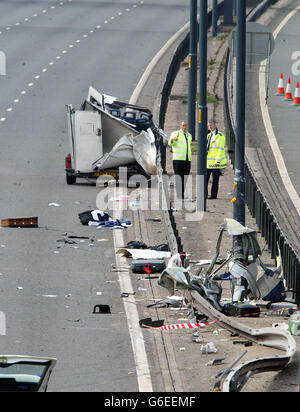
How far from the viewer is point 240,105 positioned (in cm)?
2012

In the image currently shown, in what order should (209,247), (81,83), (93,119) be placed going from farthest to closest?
(81,83), (93,119), (209,247)

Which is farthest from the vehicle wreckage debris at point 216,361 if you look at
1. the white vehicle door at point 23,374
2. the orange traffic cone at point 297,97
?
the orange traffic cone at point 297,97

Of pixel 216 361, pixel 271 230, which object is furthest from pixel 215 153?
pixel 216 361

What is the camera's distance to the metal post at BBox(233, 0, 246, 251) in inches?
781

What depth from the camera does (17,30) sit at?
5197cm

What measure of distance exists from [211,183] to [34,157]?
5094mm

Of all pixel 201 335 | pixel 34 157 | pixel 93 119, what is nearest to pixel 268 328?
pixel 201 335

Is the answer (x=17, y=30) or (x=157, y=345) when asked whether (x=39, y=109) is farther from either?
(x=157, y=345)

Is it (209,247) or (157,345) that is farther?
(209,247)

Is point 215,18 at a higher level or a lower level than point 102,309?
lower

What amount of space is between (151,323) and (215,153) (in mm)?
9900

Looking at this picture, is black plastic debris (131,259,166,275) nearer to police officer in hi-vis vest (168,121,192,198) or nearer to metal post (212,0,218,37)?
police officer in hi-vis vest (168,121,192,198)

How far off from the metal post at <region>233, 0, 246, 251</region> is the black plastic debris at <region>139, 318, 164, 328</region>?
4.56 meters

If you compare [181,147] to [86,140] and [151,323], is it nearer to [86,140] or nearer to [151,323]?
[86,140]
